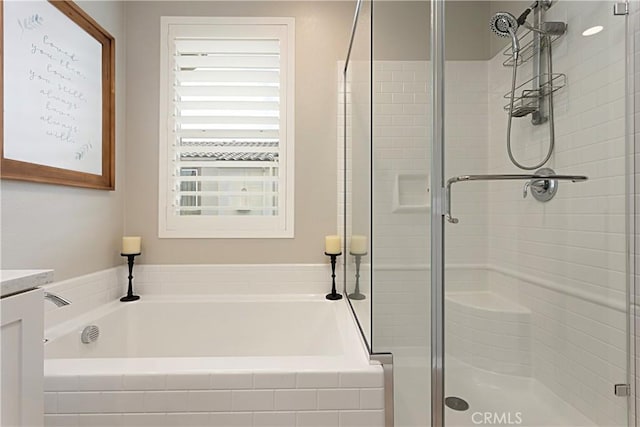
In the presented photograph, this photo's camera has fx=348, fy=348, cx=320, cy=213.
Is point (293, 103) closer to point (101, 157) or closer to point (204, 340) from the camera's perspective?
point (101, 157)

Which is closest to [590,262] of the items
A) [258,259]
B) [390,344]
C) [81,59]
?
[390,344]

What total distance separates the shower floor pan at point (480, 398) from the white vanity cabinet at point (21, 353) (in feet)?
3.20

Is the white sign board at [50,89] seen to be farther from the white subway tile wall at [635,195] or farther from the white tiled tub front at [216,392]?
the white subway tile wall at [635,195]

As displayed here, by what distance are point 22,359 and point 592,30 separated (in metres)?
1.93

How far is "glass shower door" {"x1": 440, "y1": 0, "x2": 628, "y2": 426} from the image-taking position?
1.17 meters

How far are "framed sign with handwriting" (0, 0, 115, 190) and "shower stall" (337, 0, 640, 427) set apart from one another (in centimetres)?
135

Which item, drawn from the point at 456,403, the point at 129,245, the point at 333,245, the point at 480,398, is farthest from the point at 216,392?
the point at 129,245

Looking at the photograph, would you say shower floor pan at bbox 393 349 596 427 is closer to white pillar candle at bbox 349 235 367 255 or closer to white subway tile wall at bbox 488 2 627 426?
white subway tile wall at bbox 488 2 627 426

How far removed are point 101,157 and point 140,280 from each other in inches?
29.6

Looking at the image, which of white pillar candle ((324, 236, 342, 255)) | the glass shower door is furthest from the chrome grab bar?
white pillar candle ((324, 236, 342, 255))

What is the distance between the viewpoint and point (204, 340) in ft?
6.42

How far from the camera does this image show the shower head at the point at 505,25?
148 cm

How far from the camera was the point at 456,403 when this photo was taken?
3.88 ft

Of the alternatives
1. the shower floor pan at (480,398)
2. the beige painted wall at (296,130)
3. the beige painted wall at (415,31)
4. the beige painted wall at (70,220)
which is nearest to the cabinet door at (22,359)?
the beige painted wall at (70,220)
